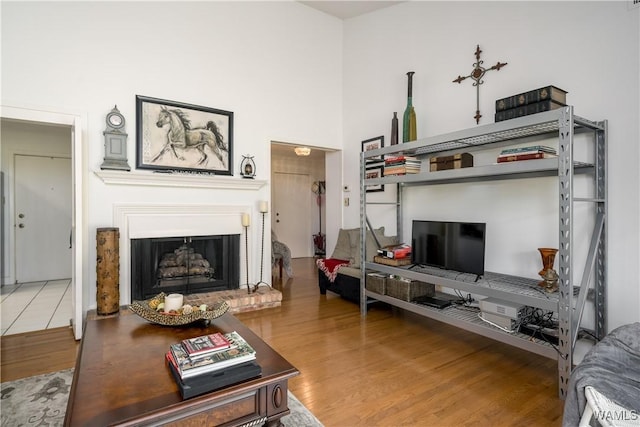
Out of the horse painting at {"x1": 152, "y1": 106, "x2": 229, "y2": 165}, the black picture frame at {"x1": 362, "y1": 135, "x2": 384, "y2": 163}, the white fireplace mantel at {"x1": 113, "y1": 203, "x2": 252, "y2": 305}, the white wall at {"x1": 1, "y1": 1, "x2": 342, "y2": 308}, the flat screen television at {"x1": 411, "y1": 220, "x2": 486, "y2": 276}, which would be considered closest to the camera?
the flat screen television at {"x1": 411, "y1": 220, "x2": 486, "y2": 276}

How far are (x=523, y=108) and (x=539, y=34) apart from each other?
93 cm

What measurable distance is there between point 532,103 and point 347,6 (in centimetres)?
324

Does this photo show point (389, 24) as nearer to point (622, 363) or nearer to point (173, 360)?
point (622, 363)

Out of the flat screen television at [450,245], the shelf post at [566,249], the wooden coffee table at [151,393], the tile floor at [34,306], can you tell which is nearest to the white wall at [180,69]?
the tile floor at [34,306]

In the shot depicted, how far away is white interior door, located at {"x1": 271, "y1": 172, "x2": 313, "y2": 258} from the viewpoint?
25.3 ft

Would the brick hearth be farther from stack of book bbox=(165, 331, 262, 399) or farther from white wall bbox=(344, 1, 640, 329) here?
stack of book bbox=(165, 331, 262, 399)

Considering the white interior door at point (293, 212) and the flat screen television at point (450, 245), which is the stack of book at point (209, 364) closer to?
the flat screen television at point (450, 245)

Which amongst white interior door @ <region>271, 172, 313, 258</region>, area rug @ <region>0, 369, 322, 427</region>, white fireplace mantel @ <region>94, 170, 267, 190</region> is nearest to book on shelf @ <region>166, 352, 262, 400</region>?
area rug @ <region>0, 369, 322, 427</region>

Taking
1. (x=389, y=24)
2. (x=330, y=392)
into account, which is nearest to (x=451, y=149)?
(x=389, y=24)

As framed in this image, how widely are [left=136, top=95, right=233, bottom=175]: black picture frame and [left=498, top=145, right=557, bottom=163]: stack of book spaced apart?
2.97m

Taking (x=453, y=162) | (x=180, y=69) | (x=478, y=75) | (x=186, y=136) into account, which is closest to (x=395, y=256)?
(x=453, y=162)

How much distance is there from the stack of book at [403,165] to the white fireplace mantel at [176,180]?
1715 mm

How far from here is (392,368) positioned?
2330 millimetres

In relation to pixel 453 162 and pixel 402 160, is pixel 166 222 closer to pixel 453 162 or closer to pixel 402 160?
pixel 402 160
